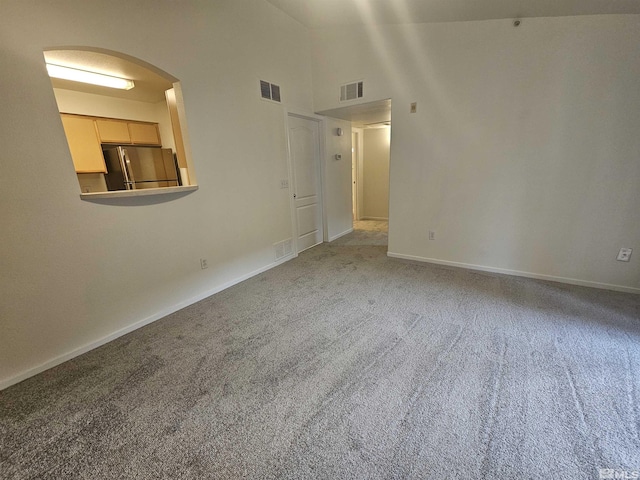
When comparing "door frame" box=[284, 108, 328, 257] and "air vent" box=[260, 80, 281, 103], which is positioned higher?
"air vent" box=[260, 80, 281, 103]

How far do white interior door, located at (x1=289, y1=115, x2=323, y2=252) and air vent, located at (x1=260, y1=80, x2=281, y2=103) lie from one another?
435mm

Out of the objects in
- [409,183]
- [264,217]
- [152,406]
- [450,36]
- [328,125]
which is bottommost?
[152,406]

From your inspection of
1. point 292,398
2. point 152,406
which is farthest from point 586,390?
point 152,406

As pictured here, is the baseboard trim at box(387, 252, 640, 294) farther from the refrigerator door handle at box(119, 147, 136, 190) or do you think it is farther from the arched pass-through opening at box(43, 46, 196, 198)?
the refrigerator door handle at box(119, 147, 136, 190)

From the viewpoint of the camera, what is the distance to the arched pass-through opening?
11.2 feet

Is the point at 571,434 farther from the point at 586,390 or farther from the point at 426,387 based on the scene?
the point at 426,387

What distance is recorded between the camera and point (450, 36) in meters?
2.92

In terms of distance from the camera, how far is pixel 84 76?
3.03 metres

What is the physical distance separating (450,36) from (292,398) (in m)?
3.84

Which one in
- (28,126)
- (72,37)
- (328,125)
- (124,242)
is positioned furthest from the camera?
(328,125)

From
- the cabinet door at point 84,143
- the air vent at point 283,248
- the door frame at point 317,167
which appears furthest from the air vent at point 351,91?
the cabinet door at point 84,143

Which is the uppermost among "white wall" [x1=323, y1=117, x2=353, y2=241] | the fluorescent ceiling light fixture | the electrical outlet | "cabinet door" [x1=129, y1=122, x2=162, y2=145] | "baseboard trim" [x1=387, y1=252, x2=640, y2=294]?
the fluorescent ceiling light fixture

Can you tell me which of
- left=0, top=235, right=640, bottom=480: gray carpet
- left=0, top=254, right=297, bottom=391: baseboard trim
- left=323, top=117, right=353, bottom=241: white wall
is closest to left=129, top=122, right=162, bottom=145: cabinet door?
left=323, top=117, right=353, bottom=241: white wall

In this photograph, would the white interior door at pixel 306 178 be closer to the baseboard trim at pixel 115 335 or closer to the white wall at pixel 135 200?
the white wall at pixel 135 200
